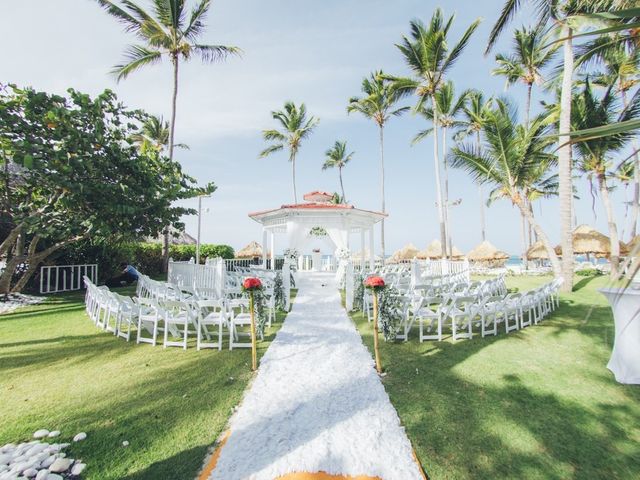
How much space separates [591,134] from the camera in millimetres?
Result: 1143

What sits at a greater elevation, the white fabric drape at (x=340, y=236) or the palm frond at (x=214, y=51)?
the palm frond at (x=214, y=51)

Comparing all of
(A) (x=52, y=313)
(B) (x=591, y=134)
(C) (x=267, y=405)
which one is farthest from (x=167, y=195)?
(B) (x=591, y=134)

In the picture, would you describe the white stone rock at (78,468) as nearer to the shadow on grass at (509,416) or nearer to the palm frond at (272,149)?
the shadow on grass at (509,416)

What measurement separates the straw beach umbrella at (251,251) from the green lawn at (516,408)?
73.6 feet

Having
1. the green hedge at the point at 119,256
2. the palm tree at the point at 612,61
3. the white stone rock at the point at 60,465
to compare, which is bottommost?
the white stone rock at the point at 60,465

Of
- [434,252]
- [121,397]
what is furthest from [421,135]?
[121,397]

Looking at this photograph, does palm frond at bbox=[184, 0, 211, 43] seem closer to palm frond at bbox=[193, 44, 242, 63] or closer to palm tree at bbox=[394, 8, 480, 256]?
palm frond at bbox=[193, 44, 242, 63]

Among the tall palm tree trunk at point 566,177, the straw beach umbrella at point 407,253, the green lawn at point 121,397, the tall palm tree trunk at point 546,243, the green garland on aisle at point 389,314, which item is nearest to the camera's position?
the green lawn at point 121,397

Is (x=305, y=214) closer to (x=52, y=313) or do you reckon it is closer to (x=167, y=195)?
(x=167, y=195)

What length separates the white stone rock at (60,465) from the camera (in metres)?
2.74

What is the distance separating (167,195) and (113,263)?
284 inches

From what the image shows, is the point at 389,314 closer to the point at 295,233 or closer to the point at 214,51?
the point at 295,233

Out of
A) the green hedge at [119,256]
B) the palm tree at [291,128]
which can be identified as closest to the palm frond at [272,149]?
the palm tree at [291,128]

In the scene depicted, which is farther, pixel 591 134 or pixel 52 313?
pixel 52 313
